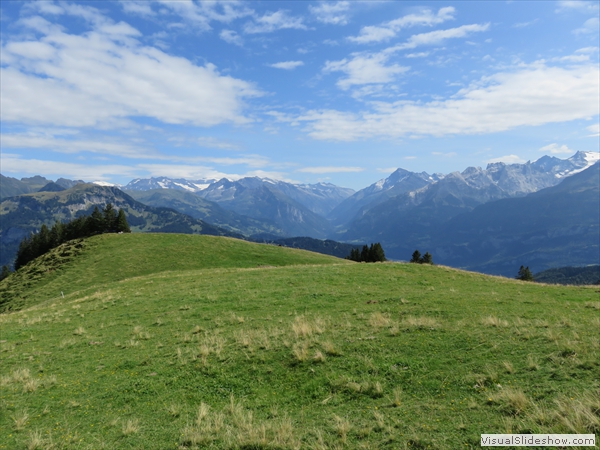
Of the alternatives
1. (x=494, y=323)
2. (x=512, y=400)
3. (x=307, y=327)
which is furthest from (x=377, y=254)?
(x=512, y=400)

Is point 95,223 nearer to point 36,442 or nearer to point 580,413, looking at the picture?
point 36,442

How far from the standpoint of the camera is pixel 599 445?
6.18 m

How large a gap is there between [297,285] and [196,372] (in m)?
17.5

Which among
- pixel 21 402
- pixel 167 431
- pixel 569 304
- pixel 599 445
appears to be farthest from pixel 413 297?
pixel 21 402

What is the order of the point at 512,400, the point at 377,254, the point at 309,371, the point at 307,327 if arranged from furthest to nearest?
1. the point at 377,254
2. the point at 307,327
3. the point at 309,371
4. the point at 512,400

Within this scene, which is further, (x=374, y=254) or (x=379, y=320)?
(x=374, y=254)

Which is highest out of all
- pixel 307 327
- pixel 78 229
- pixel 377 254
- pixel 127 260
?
pixel 307 327

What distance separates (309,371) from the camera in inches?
479

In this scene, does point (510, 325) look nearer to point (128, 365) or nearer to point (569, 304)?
point (569, 304)

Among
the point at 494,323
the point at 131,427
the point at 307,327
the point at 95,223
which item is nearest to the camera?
the point at 131,427

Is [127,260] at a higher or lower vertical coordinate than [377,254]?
lower

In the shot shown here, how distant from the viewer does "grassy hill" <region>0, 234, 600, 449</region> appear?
8.32 meters

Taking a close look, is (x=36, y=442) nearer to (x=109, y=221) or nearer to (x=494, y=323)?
(x=494, y=323)

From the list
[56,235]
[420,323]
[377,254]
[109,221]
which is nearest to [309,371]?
[420,323]
